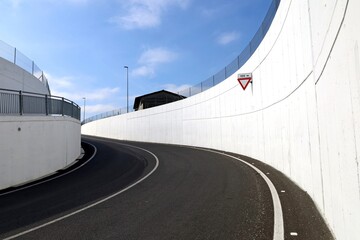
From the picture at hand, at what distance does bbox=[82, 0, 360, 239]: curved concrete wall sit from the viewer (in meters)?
4.28

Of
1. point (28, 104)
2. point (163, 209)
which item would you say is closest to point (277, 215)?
point (163, 209)

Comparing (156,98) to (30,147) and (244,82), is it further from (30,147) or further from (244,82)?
(30,147)

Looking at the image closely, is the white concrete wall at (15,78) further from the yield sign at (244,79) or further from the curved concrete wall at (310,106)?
the yield sign at (244,79)

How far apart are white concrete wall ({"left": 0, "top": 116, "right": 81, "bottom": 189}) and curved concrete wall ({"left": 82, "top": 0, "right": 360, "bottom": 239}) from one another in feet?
36.7

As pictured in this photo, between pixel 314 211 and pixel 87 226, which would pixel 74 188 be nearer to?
pixel 87 226

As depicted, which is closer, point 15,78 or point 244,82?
point 244,82

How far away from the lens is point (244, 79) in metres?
20.5

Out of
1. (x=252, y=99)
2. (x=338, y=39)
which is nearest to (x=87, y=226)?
(x=338, y=39)

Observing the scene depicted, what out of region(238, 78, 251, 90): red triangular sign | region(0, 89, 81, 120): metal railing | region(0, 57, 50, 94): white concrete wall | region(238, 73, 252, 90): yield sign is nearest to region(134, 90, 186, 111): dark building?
region(0, 57, 50, 94): white concrete wall

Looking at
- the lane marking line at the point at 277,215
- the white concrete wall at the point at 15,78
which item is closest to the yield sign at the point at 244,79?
the lane marking line at the point at 277,215

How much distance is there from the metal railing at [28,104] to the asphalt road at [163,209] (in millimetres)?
3963

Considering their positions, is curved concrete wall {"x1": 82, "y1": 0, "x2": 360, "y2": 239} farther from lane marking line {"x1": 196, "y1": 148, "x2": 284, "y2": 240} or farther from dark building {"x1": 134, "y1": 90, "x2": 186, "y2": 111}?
dark building {"x1": 134, "y1": 90, "x2": 186, "y2": 111}

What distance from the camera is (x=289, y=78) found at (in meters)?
11.8

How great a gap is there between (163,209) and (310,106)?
4.46 meters
